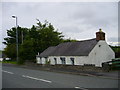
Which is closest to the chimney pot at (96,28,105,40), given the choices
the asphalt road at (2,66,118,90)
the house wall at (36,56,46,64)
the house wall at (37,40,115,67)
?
the house wall at (37,40,115,67)

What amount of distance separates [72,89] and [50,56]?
25066 millimetres

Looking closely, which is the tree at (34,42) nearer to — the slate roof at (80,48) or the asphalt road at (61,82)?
the slate roof at (80,48)

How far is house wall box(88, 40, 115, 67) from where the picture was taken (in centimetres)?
2580

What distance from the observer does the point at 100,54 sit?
26734 mm

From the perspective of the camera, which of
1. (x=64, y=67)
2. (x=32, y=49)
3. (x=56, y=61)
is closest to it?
(x=64, y=67)

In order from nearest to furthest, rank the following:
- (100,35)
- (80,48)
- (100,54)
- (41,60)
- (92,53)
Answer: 1. (92,53)
2. (100,54)
3. (100,35)
4. (80,48)
5. (41,60)

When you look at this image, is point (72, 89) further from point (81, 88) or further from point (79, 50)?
point (79, 50)

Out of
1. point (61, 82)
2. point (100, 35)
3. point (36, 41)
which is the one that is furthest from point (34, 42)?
point (61, 82)

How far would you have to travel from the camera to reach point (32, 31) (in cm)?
4259

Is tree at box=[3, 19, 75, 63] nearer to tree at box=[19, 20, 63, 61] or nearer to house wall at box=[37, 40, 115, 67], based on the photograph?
tree at box=[19, 20, 63, 61]

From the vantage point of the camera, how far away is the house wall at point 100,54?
25797 millimetres

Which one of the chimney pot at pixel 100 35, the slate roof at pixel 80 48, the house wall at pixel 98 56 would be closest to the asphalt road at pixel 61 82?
the house wall at pixel 98 56

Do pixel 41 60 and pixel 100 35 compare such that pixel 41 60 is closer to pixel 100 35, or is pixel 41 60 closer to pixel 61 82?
pixel 100 35

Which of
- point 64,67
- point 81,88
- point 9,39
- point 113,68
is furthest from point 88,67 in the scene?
point 9,39
